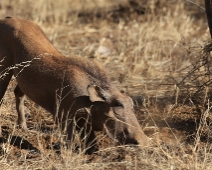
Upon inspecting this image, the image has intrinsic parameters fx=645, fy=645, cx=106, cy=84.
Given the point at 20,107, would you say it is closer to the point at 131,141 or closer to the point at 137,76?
the point at 131,141

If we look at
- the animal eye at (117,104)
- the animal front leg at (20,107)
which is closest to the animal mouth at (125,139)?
the animal eye at (117,104)

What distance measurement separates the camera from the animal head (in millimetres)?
5992

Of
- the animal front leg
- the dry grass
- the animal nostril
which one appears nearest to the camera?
the dry grass

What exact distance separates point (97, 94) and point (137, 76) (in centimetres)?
338

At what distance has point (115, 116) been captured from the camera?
6074 mm

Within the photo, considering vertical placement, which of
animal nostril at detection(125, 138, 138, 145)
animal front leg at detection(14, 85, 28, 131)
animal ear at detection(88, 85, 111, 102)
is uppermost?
animal ear at detection(88, 85, 111, 102)

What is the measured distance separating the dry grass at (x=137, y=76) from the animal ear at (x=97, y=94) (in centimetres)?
44

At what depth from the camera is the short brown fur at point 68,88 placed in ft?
19.9

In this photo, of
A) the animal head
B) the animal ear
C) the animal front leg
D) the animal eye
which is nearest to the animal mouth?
the animal head

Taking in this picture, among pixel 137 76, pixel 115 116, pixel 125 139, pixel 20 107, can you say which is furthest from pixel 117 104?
pixel 137 76

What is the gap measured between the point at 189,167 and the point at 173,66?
4479 mm

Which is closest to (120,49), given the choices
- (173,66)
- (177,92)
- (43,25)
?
(173,66)

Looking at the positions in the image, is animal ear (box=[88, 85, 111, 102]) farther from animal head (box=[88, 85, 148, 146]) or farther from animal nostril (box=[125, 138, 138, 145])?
animal nostril (box=[125, 138, 138, 145])

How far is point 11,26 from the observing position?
6.76 metres
